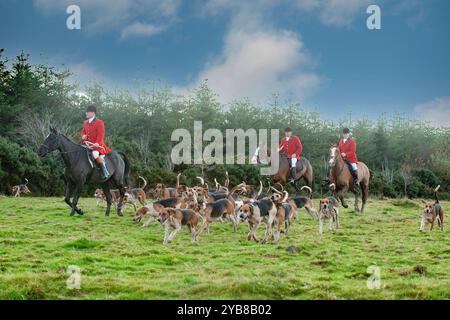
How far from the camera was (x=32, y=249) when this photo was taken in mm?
11391

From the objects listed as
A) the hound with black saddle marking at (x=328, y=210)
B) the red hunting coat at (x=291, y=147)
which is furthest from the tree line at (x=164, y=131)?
the hound with black saddle marking at (x=328, y=210)

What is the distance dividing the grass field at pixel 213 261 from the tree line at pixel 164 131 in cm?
1553

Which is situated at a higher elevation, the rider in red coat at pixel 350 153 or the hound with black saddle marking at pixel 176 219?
the rider in red coat at pixel 350 153

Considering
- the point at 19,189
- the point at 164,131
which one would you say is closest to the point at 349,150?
the point at 19,189

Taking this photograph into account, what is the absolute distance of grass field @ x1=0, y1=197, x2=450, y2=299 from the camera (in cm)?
786

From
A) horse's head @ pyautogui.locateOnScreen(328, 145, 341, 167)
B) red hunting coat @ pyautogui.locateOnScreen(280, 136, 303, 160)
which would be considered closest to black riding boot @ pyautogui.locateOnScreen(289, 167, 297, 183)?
red hunting coat @ pyautogui.locateOnScreen(280, 136, 303, 160)

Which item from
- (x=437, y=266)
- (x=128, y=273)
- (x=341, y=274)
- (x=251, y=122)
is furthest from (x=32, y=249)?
(x=251, y=122)

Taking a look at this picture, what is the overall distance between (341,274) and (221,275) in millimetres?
2034

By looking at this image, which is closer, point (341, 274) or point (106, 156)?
point (341, 274)

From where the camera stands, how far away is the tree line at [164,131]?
31.4 m

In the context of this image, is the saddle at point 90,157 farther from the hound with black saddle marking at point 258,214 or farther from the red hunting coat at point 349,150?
the red hunting coat at point 349,150
